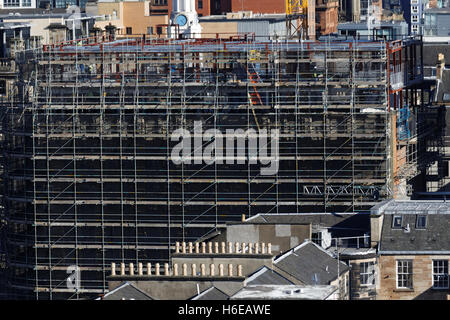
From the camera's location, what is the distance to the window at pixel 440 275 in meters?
70.1

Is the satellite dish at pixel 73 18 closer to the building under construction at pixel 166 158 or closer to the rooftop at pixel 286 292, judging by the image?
the building under construction at pixel 166 158

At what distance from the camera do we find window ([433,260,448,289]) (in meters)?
70.1

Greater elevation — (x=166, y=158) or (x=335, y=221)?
(x=166, y=158)

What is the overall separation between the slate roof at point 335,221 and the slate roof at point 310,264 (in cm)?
668

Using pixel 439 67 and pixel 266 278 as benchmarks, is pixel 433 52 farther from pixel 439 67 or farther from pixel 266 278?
A: pixel 266 278

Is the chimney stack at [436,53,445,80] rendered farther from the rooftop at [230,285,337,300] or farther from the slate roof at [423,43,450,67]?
the rooftop at [230,285,337,300]

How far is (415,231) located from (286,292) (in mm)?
16909

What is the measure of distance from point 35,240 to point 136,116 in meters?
8.67

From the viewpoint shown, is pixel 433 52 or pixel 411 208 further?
pixel 433 52

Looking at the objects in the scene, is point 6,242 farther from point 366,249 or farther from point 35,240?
point 366,249

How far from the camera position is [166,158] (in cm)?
8788

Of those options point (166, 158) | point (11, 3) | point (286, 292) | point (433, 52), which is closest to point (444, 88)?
point (433, 52)

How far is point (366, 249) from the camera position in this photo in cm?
7169
